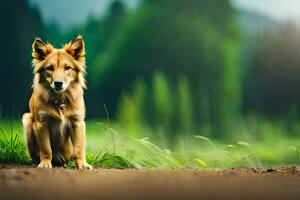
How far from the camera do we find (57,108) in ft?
16.5

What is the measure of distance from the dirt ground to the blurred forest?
1418 millimetres

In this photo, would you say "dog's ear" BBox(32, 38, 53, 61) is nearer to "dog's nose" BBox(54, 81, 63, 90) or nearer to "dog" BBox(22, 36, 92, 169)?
"dog" BBox(22, 36, 92, 169)

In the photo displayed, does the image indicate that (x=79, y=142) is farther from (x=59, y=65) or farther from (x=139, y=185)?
(x=139, y=185)


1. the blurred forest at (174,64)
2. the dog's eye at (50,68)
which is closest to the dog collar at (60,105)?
the dog's eye at (50,68)

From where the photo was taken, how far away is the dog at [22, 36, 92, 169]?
16.5 ft

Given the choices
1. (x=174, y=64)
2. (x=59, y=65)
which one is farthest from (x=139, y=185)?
(x=174, y=64)

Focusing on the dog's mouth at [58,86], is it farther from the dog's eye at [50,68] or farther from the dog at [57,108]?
the dog's eye at [50,68]

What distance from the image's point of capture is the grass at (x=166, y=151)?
5.48m

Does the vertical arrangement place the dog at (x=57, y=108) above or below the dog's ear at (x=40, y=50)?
below

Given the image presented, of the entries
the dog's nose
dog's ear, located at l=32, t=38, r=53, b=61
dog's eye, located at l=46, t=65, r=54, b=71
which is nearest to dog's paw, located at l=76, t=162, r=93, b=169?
the dog's nose

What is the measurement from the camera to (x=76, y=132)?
5.11 metres

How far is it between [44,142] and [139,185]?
1.11m

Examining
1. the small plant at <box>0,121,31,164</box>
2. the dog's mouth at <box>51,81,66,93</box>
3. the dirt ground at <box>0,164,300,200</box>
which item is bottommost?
the dirt ground at <box>0,164,300,200</box>

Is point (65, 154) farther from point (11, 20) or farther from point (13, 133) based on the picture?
point (11, 20)
